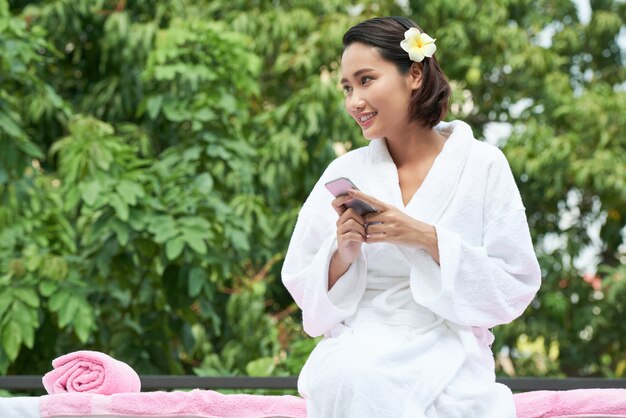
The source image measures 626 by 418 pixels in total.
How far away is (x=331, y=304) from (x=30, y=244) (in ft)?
7.14

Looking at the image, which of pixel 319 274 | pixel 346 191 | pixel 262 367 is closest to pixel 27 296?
pixel 262 367

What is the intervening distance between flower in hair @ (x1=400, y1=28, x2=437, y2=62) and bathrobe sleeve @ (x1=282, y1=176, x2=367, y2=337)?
0.30m

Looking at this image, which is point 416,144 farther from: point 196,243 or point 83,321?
point 83,321

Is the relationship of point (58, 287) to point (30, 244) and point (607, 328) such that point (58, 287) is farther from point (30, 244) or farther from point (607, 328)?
point (607, 328)

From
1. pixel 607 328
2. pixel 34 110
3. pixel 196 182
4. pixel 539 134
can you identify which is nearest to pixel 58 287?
pixel 196 182

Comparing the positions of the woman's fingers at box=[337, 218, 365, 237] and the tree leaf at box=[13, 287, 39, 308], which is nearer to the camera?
the woman's fingers at box=[337, 218, 365, 237]

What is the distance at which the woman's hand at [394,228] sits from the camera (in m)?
1.81

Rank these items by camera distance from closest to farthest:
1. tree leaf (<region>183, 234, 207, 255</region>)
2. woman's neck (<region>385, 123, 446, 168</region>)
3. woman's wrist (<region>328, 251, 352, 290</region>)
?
woman's wrist (<region>328, 251, 352, 290</region>)
woman's neck (<region>385, 123, 446, 168</region>)
tree leaf (<region>183, 234, 207, 255</region>)

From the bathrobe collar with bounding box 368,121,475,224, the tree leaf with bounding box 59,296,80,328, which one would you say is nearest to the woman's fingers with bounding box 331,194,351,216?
the bathrobe collar with bounding box 368,121,475,224

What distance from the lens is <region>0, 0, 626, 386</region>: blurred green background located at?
12.0 ft

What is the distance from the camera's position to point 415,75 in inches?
77.1

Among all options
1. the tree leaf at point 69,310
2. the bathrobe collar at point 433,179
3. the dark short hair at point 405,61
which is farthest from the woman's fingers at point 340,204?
the tree leaf at point 69,310

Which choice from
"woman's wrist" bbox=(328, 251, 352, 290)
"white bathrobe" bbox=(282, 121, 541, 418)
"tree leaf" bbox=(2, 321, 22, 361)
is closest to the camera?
"white bathrobe" bbox=(282, 121, 541, 418)

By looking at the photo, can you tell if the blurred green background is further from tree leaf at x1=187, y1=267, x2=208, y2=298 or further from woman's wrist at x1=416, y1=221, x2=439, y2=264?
woman's wrist at x1=416, y1=221, x2=439, y2=264
